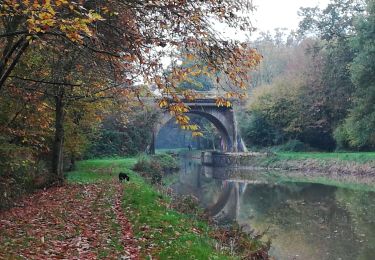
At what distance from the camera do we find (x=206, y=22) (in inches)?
285

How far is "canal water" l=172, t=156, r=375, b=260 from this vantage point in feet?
41.0

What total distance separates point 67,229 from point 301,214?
11138 mm

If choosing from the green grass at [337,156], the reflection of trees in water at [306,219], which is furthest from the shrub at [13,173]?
the green grass at [337,156]

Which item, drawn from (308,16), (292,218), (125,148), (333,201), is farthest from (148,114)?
(292,218)

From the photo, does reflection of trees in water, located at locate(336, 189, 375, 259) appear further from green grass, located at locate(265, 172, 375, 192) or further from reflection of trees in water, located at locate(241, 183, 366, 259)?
green grass, located at locate(265, 172, 375, 192)

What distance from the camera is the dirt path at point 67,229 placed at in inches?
310

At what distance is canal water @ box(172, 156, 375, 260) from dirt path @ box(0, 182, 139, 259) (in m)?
4.62

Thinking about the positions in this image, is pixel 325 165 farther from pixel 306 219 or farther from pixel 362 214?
pixel 306 219

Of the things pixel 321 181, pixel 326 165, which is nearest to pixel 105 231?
pixel 321 181

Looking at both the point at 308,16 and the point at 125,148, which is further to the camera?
the point at 308,16

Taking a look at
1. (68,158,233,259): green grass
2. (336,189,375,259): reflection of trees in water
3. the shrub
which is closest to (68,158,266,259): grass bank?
(68,158,233,259): green grass

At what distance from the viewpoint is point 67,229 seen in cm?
980

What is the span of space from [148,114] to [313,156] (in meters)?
15.2

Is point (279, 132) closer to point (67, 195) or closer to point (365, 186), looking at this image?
point (365, 186)
